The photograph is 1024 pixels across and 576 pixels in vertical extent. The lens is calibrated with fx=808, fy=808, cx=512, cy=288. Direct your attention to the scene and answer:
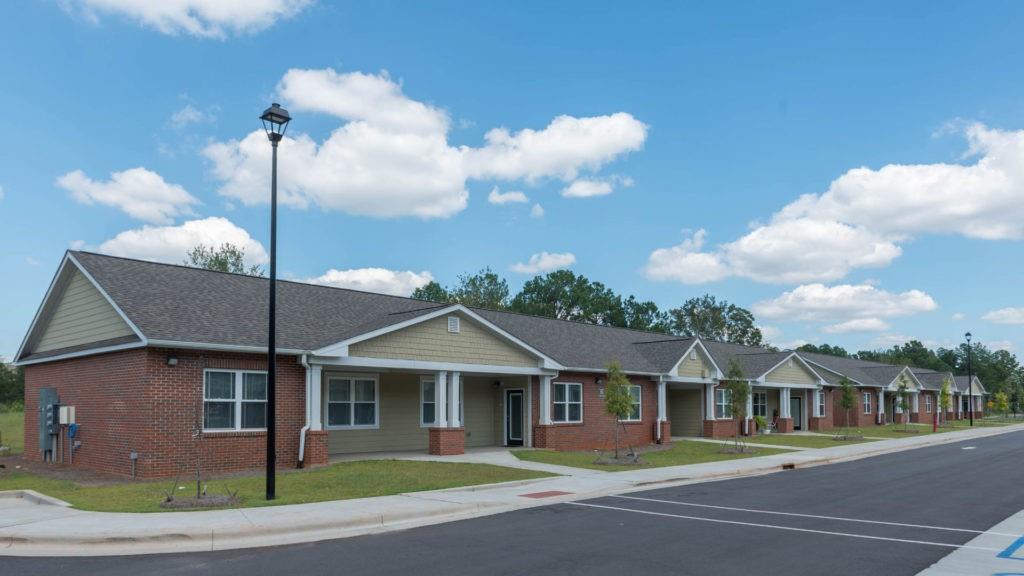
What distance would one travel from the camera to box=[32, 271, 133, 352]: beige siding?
19859mm

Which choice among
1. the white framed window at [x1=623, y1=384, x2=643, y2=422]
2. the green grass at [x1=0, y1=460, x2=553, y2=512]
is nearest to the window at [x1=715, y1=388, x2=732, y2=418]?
the white framed window at [x1=623, y1=384, x2=643, y2=422]

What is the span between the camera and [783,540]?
37.7 ft

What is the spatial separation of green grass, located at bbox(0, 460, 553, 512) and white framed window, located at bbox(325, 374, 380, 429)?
299 cm

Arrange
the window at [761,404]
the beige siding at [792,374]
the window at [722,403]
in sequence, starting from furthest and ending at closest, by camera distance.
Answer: the window at [761,404]
the beige siding at [792,374]
the window at [722,403]

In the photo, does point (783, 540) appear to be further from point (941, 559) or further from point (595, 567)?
point (595, 567)

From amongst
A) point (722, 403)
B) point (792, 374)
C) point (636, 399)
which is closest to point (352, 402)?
point (636, 399)

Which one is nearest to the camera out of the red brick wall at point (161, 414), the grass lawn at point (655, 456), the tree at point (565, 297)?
the red brick wall at point (161, 414)

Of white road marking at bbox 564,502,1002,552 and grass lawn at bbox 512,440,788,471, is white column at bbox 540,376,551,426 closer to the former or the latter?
grass lawn at bbox 512,440,788,471

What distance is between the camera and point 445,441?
23.6 m

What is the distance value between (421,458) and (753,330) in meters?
85.3

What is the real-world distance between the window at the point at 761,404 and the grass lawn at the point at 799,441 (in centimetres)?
467

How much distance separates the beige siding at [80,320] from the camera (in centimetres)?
1986

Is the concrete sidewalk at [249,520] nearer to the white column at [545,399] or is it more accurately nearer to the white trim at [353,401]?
the white trim at [353,401]

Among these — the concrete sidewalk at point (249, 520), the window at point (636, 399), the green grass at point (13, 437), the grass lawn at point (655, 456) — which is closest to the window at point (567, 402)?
the grass lawn at point (655, 456)
